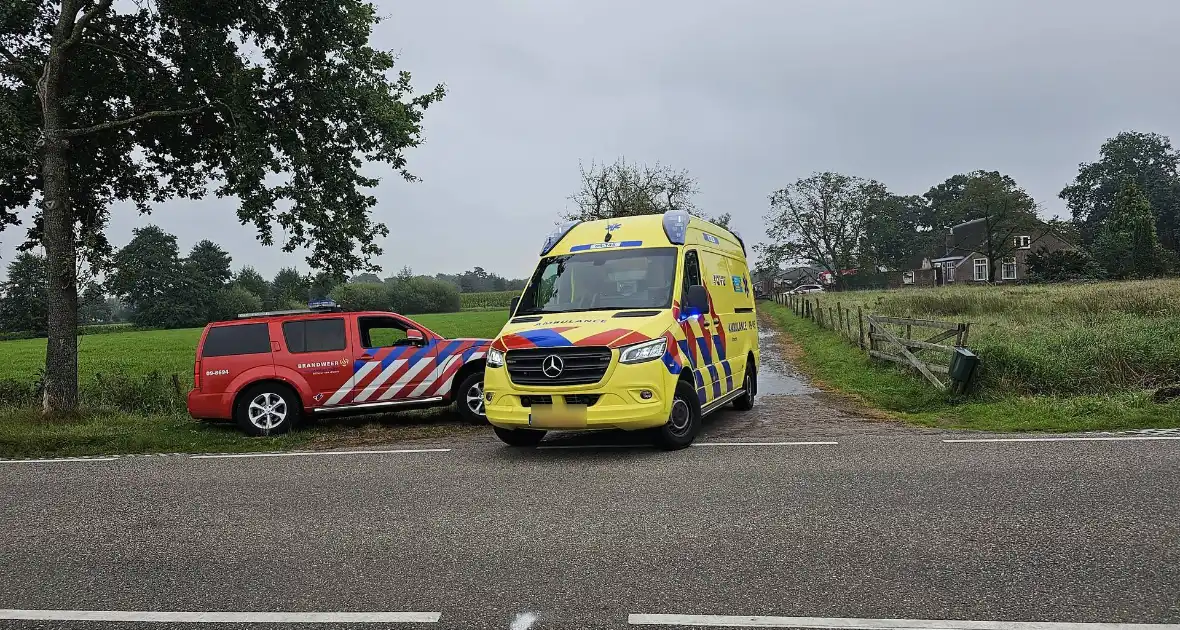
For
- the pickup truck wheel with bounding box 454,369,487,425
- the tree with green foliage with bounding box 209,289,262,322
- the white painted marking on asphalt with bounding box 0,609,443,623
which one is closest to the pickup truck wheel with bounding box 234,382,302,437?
the pickup truck wheel with bounding box 454,369,487,425

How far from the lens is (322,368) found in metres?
11.4

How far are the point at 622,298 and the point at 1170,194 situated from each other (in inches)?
4011

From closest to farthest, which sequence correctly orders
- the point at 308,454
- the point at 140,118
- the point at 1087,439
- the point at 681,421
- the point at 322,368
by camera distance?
the point at 1087,439 < the point at 681,421 < the point at 308,454 < the point at 322,368 < the point at 140,118

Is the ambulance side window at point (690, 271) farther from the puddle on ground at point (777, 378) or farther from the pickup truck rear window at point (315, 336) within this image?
the puddle on ground at point (777, 378)

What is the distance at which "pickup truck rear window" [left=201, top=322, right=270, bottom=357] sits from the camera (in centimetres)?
1107

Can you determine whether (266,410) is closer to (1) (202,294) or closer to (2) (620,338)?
(2) (620,338)

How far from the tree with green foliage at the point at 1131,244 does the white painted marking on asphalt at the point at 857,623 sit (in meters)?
65.7

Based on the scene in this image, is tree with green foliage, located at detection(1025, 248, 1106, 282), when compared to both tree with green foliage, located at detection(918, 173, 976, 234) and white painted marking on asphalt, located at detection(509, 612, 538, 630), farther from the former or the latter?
white painted marking on asphalt, located at detection(509, 612, 538, 630)

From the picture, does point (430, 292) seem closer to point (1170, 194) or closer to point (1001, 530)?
point (1001, 530)

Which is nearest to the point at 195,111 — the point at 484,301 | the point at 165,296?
the point at 484,301

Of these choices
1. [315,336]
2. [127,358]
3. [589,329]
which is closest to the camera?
[589,329]

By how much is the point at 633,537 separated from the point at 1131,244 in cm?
7216

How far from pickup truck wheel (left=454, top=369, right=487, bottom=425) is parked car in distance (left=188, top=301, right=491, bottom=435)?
15 millimetres

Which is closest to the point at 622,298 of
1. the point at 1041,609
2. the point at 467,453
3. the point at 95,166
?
the point at 467,453
